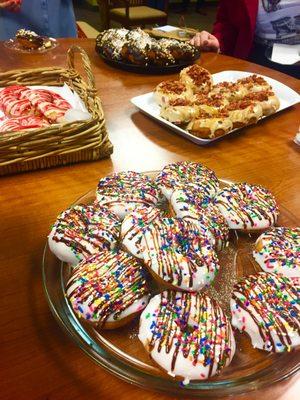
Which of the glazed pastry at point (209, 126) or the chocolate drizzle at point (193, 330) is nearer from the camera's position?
the chocolate drizzle at point (193, 330)

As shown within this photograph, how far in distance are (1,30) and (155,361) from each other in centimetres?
253

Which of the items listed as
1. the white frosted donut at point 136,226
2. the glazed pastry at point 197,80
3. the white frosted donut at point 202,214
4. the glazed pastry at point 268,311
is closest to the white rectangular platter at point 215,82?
the glazed pastry at point 197,80

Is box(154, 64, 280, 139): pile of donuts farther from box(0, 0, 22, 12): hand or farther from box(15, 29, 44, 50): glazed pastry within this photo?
box(0, 0, 22, 12): hand

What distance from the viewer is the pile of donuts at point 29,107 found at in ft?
3.96

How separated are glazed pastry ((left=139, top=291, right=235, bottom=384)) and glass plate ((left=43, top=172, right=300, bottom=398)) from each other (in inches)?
0.8

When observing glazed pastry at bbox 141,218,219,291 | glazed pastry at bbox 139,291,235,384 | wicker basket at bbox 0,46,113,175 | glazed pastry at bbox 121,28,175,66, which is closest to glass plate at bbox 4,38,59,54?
glazed pastry at bbox 121,28,175,66

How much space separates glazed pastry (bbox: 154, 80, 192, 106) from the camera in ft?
4.93

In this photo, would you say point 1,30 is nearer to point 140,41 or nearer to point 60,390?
point 140,41

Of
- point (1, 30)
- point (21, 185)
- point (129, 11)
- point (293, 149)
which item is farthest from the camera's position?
point (129, 11)

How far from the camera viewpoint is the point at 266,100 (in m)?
1.57

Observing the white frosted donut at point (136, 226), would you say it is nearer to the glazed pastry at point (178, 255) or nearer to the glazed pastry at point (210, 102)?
the glazed pastry at point (178, 255)

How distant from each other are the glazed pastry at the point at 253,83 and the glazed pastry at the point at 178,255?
1.06 meters

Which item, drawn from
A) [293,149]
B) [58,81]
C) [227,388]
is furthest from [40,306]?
[293,149]

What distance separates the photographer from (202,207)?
943 millimetres
